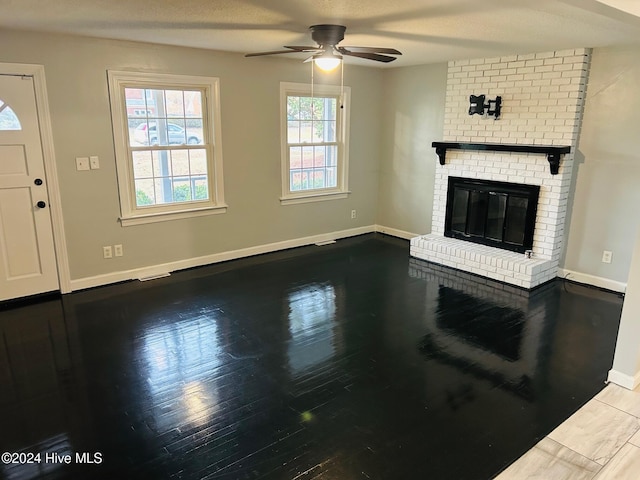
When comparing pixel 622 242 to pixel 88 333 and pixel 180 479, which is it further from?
pixel 88 333

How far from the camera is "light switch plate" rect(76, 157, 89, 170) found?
4.14 metres

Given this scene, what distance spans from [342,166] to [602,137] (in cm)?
303

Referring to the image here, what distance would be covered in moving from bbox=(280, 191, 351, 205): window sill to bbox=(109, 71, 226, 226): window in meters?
0.88

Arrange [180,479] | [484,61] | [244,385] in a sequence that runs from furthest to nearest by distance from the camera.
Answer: [484,61] < [244,385] < [180,479]

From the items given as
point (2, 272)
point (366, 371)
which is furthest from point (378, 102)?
point (2, 272)

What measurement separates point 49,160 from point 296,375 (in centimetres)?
296

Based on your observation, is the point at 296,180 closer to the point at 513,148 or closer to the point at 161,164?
the point at 161,164

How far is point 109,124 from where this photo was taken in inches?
167

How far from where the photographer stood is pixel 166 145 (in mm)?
4656

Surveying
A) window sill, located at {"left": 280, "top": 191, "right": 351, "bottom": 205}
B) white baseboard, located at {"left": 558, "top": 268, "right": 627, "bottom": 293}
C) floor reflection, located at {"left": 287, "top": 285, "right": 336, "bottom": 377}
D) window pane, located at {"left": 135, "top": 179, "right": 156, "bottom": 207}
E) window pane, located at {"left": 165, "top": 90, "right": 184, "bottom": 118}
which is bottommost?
floor reflection, located at {"left": 287, "top": 285, "right": 336, "bottom": 377}

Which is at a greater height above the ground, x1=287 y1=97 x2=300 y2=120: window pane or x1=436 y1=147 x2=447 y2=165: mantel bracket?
x1=287 y1=97 x2=300 y2=120: window pane

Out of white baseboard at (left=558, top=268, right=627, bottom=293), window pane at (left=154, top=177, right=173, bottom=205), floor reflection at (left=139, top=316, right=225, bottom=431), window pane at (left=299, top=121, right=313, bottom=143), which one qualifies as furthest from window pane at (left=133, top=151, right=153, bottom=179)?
white baseboard at (left=558, top=268, right=627, bottom=293)

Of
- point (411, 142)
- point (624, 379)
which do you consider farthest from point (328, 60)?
point (624, 379)

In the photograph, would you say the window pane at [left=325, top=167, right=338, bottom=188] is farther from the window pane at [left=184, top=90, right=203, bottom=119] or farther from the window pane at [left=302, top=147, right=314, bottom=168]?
the window pane at [left=184, top=90, right=203, bottom=119]
